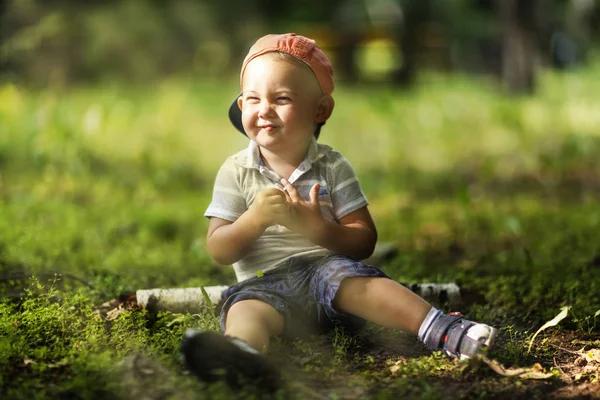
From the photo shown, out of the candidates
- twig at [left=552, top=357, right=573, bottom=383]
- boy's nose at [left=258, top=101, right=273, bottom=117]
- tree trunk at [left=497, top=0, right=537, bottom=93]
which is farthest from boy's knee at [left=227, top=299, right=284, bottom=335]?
tree trunk at [left=497, top=0, right=537, bottom=93]

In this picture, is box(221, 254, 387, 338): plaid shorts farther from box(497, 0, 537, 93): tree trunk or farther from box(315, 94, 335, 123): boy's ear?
box(497, 0, 537, 93): tree trunk

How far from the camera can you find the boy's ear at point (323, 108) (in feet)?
10.2

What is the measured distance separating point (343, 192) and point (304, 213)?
25 centimetres

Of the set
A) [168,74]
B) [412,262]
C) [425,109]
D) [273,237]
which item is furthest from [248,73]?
[168,74]

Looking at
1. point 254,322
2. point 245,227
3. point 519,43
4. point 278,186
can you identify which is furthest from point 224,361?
point 519,43

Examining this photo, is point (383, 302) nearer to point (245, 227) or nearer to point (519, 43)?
point (245, 227)

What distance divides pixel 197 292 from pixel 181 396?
1064 mm

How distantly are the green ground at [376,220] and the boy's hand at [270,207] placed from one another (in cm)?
46

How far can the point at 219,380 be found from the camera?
2469mm

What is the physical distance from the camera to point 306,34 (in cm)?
1889

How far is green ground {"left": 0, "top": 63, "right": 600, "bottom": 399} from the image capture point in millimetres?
2680

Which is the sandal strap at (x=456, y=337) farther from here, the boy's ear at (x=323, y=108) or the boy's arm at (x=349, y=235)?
the boy's ear at (x=323, y=108)

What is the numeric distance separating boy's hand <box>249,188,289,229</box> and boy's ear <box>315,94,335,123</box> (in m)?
0.40

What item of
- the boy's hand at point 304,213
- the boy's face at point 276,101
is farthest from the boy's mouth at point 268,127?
the boy's hand at point 304,213
